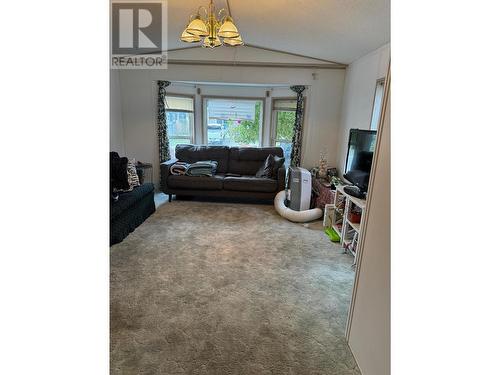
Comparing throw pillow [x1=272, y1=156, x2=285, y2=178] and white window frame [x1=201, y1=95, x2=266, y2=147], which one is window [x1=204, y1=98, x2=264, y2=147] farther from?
throw pillow [x1=272, y1=156, x2=285, y2=178]

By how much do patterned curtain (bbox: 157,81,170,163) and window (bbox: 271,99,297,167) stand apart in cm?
210

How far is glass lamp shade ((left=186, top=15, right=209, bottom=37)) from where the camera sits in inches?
94.4

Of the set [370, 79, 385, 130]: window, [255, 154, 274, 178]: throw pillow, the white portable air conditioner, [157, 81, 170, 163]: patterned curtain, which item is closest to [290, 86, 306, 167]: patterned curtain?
[255, 154, 274, 178]: throw pillow

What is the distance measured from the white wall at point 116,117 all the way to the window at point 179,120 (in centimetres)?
85

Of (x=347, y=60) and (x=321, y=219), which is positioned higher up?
(x=347, y=60)

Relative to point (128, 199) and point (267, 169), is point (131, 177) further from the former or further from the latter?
point (267, 169)

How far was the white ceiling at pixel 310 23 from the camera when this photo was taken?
8.39ft

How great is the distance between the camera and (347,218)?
299cm

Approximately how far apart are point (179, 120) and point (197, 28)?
3.28 meters

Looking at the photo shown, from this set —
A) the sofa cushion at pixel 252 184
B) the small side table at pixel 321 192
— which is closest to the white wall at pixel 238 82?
the small side table at pixel 321 192

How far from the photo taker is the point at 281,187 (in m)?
4.55
